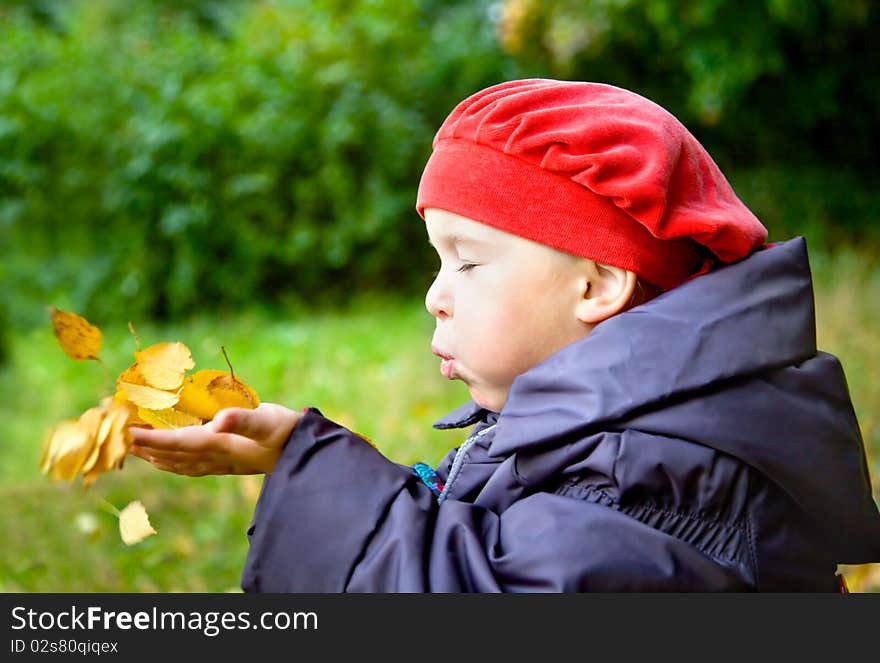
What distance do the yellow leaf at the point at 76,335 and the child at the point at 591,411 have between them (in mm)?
214

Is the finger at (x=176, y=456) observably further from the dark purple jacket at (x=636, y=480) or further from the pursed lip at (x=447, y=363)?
the pursed lip at (x=447, y=363)

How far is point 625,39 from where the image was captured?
9148 millimetres

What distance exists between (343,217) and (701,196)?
752cm

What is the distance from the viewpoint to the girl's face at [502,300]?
1.58 m

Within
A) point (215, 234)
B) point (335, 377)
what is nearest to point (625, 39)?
point (215, 234)

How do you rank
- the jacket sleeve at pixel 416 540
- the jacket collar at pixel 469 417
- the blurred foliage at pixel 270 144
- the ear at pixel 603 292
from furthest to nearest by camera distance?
the blurred foliage at pixel 270 144 → the jacket collar at pixel 469 417 → the ear at pixel 603 292 → the jacket sleeve at pixel 416 540

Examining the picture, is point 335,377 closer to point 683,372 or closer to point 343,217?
point 343,217

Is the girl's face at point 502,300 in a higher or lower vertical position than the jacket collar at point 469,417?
higher

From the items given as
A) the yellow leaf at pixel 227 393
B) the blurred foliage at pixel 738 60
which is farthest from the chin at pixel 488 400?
the blurred foliage at pixel 738 60

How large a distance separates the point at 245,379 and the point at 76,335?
4876mm

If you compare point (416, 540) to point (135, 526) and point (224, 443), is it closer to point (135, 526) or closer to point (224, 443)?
point (224, 443)

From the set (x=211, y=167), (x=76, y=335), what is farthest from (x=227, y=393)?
(x=211, y=167)

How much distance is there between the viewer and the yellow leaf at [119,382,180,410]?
1531mm
